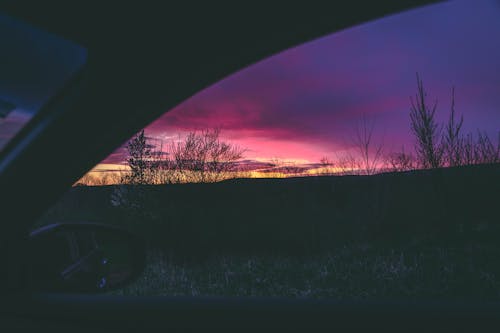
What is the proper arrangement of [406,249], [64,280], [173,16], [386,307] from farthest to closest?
[406,249] < [64,280] < [386,307] < [173,16]

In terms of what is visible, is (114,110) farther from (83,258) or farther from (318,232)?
(318,232)

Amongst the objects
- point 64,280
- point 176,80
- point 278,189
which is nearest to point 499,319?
point 176,80

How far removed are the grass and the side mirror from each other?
17.7ft

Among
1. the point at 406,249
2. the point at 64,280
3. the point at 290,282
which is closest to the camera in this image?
the point at 64,280

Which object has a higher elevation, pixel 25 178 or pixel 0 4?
pixel 0 4

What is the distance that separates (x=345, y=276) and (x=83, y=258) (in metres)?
7.83

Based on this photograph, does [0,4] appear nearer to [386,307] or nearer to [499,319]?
[386,307]

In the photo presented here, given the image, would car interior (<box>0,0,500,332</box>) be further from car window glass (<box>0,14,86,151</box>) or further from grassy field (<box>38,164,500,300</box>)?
grassy field (<box>38,164,500,300</box>)

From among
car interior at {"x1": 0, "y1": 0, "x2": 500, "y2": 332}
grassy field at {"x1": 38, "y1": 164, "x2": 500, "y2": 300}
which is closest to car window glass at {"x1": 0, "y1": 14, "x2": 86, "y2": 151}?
car interior at {"x1": 0, "y1": 0, "x2": 500, "y2": 332}

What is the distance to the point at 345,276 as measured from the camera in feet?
27.8

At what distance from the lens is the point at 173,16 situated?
976mm

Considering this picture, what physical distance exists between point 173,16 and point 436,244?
1081 cm

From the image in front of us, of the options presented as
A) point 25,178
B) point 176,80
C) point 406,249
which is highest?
point 176,80

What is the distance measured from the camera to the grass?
→ 7180mm
